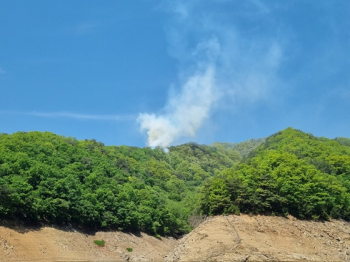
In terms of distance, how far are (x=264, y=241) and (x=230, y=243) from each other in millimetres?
4106

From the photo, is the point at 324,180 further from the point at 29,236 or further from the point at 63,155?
the point at 63,155

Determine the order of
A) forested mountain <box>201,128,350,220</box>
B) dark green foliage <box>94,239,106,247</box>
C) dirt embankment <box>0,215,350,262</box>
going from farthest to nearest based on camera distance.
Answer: dark green foliage <box>94,239,106,247</box>
forested mountain <box>201,128,350,220</box>
dirt embankment <box>0,215,350,262</box>

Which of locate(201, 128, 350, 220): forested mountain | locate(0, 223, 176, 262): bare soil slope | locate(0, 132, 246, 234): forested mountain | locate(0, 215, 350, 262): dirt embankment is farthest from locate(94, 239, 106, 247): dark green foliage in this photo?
locate(201, 128, 350, 220): forested mountain

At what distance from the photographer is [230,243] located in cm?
3306

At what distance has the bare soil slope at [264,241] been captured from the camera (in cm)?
3173

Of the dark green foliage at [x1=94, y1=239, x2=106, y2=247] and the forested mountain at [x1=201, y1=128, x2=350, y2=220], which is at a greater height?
the forested mountain at [x1=201, y1=128, x2=350, y2=220]

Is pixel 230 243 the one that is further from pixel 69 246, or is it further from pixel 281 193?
pixel 69 246

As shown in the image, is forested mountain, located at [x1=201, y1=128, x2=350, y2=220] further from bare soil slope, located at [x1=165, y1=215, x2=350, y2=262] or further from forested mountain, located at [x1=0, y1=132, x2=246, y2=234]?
forested mountain, located at [x1=0, y1=132, x2=246, y2=234]

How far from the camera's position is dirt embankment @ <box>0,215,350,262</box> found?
32219 millimetres

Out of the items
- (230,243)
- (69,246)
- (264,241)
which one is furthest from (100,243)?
(264,241)

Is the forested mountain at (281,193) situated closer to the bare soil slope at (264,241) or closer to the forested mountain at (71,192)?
the bare soil slope at (264,241)

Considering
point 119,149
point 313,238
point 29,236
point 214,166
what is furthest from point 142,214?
point 214,166

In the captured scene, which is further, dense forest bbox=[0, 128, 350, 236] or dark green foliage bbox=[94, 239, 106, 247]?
dark green foliage bbox=[94, 239, 106, 247]

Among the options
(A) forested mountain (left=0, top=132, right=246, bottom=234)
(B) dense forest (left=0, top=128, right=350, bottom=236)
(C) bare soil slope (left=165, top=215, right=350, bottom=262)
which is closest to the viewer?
(C) bare soil slope (left=165, top=215, right=350, bottom=262)
